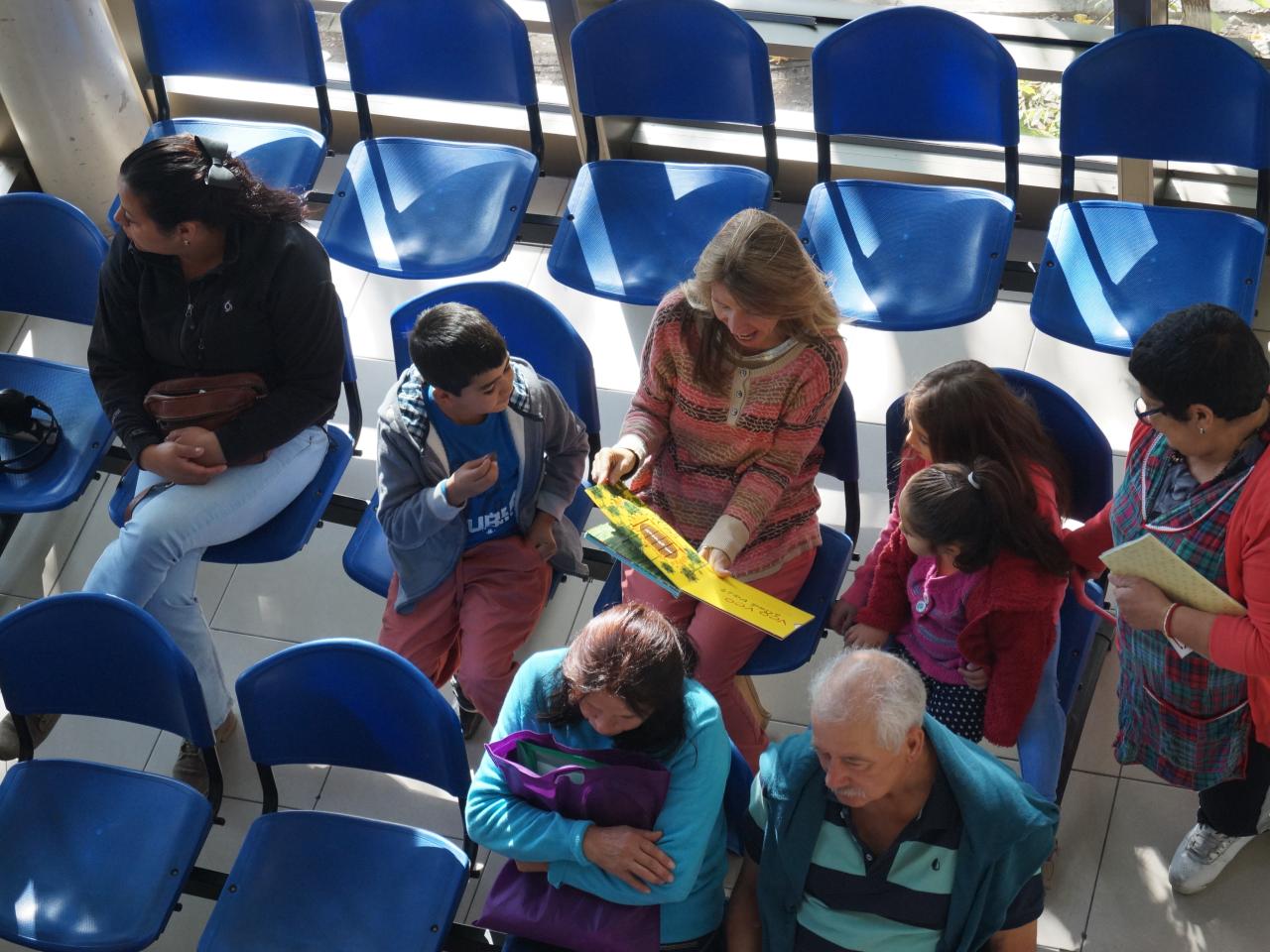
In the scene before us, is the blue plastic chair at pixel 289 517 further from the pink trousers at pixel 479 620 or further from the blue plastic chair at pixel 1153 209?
the blue plastic chair at pixel 1153 209

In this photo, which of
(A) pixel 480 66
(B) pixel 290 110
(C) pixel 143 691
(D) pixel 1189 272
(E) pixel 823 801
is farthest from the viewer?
(B) pixel 290 110

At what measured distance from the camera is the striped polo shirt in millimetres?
2533

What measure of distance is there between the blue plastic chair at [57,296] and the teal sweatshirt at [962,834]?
2332mm

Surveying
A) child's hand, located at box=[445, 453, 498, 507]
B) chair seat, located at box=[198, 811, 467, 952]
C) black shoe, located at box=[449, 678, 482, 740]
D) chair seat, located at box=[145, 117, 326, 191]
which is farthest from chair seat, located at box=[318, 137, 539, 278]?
chair seat, located at box=[198, 811, 467, 952]

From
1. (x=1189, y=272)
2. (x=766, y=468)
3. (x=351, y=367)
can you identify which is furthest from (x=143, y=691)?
(x=1189, y=272)

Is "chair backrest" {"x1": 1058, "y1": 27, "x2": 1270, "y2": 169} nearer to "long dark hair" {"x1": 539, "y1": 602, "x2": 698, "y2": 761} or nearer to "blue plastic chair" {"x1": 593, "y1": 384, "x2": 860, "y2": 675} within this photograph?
"blue plastic chair" {"x1": 593, "y1": 384, "x2": 860, "y2": 675}

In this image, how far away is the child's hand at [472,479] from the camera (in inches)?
123

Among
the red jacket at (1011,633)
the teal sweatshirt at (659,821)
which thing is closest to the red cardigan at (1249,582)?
the red jacket at (1011,633)

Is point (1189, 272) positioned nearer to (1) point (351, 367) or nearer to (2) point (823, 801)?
(2) point (823, 801)

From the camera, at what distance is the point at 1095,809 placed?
3.46 meters

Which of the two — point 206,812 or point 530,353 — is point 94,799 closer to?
point 206,812

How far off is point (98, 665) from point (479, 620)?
0.91 metres

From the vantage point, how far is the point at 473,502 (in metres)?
3.36

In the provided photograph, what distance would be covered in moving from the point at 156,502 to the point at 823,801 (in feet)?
6.39
